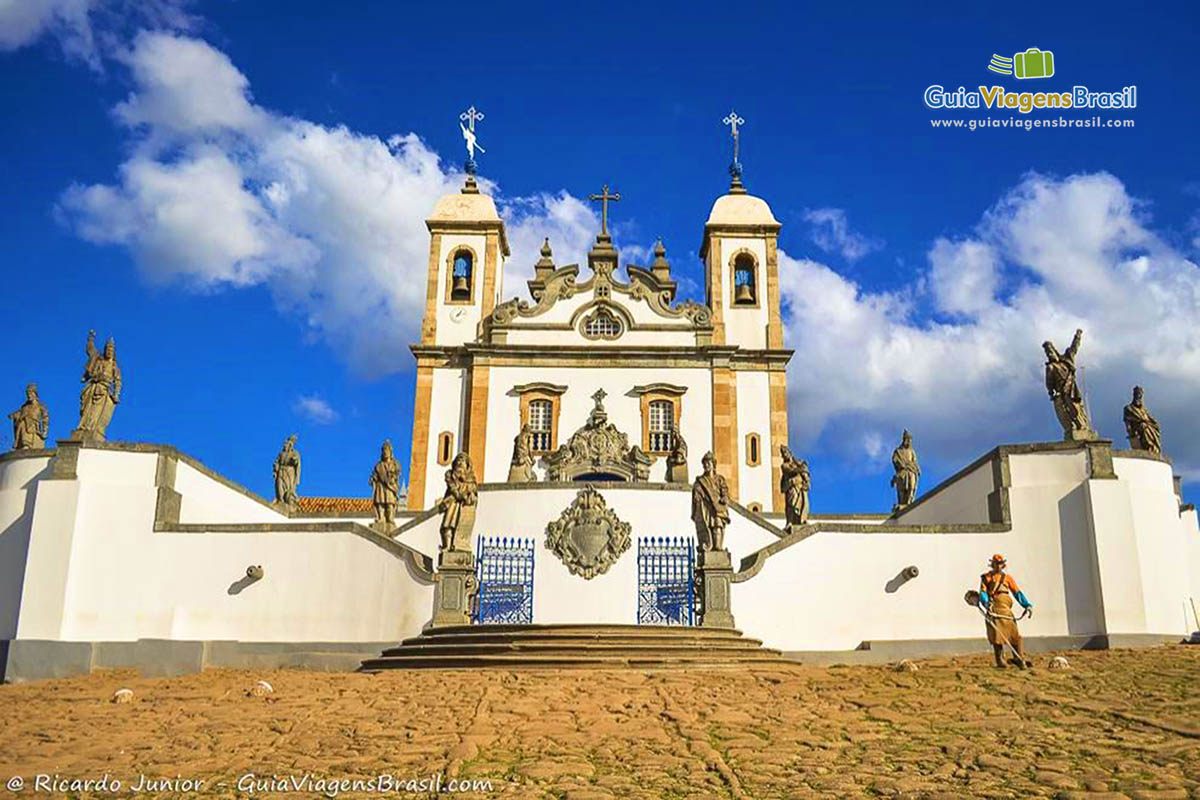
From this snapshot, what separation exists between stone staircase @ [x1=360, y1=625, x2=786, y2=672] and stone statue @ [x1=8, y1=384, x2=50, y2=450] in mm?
7789

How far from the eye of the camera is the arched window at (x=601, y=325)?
30.9m

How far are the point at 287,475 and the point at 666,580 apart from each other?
34.2ft

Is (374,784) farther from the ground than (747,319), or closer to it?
closer to it

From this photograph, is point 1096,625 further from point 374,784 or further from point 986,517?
point 374,784

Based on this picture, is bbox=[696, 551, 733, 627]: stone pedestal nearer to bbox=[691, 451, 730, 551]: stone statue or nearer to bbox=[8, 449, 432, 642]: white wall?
bbox=[691, 451, 730, 551]: stone statue

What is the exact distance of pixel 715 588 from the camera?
1694 centimetres

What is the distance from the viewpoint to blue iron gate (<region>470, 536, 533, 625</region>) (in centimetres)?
1836

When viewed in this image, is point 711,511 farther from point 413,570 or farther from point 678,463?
point 678,463

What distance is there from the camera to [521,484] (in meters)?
19.9

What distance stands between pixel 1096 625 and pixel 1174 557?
5.87 ft

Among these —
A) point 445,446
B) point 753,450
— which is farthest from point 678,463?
point 445,446

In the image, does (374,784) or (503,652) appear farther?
(503,652)

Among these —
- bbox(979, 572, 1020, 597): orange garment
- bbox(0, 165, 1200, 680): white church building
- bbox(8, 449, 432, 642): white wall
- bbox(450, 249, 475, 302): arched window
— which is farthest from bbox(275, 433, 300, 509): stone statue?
bbox(979, 572, 1020, 597): orange garment

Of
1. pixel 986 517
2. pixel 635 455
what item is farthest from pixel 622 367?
pixel 986 517
